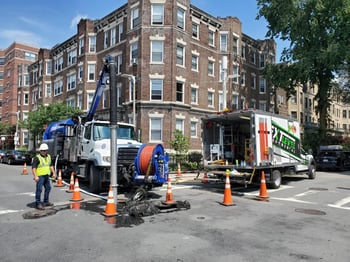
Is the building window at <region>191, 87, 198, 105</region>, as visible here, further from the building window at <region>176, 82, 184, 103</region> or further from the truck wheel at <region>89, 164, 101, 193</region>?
the truck wheel at <region>89, 164, 101, 193</region>

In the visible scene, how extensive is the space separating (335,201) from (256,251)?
6889 mm

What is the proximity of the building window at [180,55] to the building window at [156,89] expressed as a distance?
2.53 meters

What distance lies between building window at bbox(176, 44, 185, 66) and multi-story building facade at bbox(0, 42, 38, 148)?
38086 mm

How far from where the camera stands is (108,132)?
12.9 metres

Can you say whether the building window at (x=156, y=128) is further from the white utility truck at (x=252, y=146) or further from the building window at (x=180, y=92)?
the white utility truck at (x=252, y=146)

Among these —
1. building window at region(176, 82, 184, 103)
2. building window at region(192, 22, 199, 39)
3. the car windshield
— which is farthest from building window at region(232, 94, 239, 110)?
the car windshield

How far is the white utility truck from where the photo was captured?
12133 millimetres

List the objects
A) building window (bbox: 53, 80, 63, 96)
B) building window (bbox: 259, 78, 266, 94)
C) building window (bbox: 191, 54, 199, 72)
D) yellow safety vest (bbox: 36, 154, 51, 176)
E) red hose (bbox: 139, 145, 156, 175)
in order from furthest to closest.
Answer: building window (bbox: 53, 80, 63, 96) < building window (bbox: 259, 78, 266, 94) < building window (bbox: 191, 54, 199, 72) < red hose (bbox: 139, 145, 156, 175) < yellow safety vest (bbox: 36, 154, 51, 176)

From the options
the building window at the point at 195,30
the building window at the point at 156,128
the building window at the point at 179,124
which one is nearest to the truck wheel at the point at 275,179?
the building window at the point at 156,128

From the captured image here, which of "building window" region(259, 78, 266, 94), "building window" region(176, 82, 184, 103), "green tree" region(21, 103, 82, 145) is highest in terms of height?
"building window" region(259, 78, 266, 94)

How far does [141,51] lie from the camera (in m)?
26.9

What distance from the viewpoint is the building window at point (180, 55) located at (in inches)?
1083

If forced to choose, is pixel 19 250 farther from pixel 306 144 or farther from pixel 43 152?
pixel 306 144

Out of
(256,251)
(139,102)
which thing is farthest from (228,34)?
(256,251)
